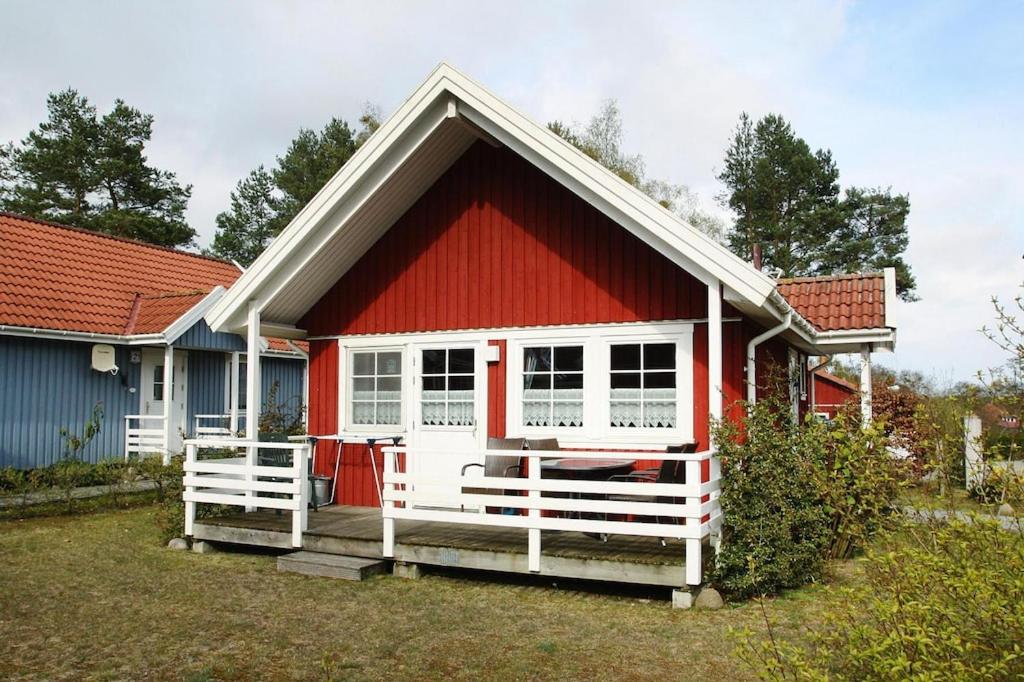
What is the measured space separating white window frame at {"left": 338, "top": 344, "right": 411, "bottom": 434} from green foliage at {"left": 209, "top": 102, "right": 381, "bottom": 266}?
81.1 ft

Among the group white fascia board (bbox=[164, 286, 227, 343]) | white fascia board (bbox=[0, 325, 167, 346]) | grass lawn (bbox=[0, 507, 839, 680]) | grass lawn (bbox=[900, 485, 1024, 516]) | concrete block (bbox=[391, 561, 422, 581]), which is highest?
white fascia board (bbox=[164, 286, 227, 343])

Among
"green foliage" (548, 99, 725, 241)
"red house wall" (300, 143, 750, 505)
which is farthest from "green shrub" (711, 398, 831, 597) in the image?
"green foliage" (548, 99, 725, 241)

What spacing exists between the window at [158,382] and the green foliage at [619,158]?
2127 centimetres

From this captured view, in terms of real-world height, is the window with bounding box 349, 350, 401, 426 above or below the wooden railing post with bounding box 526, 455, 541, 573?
above

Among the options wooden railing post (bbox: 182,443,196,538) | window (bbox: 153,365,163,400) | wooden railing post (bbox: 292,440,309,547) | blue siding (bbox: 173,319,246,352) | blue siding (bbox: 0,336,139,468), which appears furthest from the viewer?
window (bbox: 153,365,163,400)

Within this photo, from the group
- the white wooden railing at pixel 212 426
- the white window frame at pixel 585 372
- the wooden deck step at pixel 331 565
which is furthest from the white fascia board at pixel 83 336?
the wooden deck step at pixel 331 565

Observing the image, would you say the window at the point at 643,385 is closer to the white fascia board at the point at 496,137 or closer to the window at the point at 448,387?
the white fascia board at the point at 496,137

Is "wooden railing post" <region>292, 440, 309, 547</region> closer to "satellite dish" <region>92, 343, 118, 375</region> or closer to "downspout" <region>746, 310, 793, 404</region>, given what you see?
"downspout" <region>746, 310, 793, 404</region>

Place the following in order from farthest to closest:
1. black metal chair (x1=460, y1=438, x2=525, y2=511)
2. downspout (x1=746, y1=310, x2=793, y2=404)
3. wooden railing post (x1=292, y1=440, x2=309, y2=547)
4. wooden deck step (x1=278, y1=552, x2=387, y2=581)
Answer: black metal chair (x1=460, y1=438, x2=525, y2=511) < wooden railing post (x1=292, y1=440, x2=309, y2=547) < downspout (x1=746, y1=310, x2=793, y2=404) < wooden deck step (x1=278, y1=552, x2=387, y2=581)

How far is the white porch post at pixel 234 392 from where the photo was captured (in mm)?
17386

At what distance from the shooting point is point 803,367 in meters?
12.2

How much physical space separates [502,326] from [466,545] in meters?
2.78

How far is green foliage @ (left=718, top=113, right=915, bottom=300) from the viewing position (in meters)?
33.0

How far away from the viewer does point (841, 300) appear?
1032 centimetres
